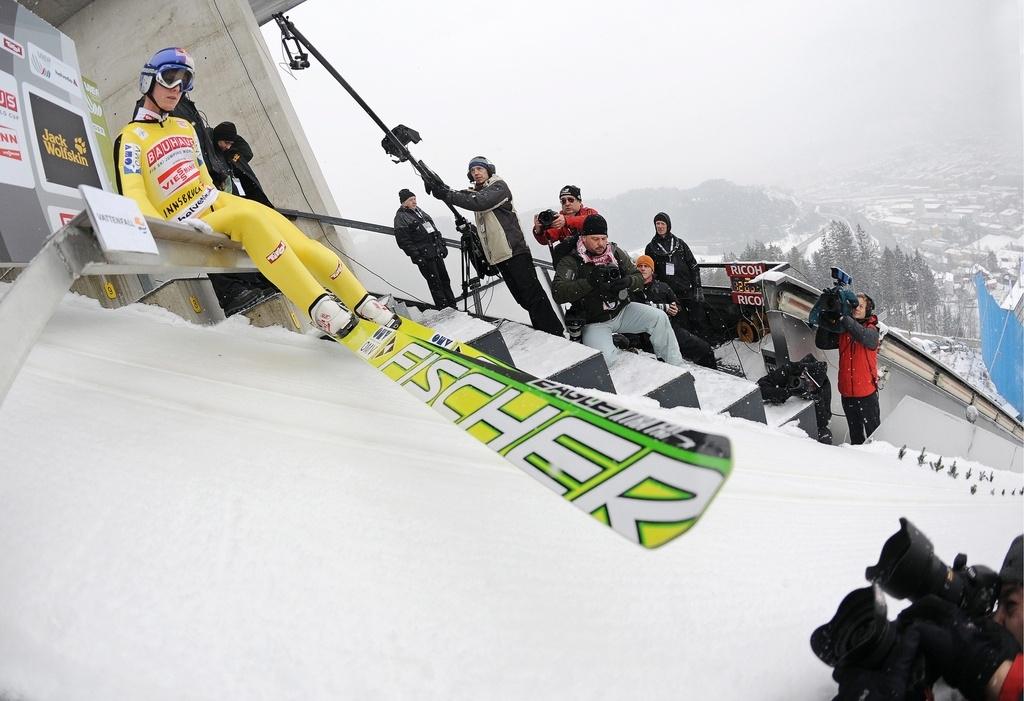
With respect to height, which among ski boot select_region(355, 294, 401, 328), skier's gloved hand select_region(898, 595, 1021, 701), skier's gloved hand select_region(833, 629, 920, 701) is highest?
ski boot select_region(355, 294, 401, 328)

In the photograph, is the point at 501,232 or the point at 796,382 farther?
the point at 501,232

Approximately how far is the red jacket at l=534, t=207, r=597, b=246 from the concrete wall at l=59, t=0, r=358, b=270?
2463 mm

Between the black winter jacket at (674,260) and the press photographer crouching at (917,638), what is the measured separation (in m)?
4.42

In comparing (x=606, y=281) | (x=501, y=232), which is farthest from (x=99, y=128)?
(x=606, y=281)

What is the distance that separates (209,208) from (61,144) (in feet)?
6.16

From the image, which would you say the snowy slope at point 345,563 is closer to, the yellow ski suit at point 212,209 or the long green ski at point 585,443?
the long green ski at point 585,443

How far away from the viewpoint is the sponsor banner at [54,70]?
377cm

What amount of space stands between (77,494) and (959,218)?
61.7 m

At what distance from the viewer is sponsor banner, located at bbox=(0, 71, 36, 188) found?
3279 millimetres

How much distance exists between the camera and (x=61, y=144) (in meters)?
3.97

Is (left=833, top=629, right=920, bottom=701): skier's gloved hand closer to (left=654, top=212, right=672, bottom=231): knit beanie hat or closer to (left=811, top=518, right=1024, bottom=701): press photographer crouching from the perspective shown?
(left=811, top=518, right=1024, bottom=701): press photographer crouching

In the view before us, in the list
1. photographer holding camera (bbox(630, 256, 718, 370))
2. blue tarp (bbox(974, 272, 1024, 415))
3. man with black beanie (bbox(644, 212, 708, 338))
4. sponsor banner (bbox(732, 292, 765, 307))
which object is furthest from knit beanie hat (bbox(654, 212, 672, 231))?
blue tarp (bbox(974, 272, 1024, 415))

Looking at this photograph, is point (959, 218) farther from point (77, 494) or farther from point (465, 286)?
point (77, 494)

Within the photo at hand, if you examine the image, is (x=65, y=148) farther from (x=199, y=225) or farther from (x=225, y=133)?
(x=199, y=225)
